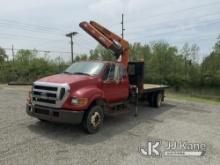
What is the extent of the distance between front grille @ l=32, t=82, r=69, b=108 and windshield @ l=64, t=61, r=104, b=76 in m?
1.20

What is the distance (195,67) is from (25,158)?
108 ft

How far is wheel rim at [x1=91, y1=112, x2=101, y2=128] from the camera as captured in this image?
6.15m

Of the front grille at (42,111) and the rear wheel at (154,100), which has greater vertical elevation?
the front grille at (42,111)

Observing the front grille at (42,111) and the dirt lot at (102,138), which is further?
the front grille at (42,111)

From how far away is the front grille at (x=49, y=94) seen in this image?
5.74m

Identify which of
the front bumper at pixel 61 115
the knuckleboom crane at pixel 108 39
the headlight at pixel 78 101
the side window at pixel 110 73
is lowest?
the front bumper at pixel 61 115

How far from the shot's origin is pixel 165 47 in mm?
34531

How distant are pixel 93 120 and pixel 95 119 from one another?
99 mm

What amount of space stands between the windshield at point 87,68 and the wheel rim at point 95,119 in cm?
120

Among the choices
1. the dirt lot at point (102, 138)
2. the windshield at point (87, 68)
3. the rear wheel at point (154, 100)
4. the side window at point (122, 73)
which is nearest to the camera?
the dirt lot at point (102, 138)

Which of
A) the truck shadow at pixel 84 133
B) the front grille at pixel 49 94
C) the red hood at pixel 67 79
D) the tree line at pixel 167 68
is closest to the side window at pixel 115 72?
the red hood at pixel 67 79

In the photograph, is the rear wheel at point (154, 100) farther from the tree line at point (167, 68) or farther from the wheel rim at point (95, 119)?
the tree line at point (167, 68)

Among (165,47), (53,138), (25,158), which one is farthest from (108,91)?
(165,47)

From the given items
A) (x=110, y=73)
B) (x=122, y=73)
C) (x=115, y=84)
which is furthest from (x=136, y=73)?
(x=110, y=73)
